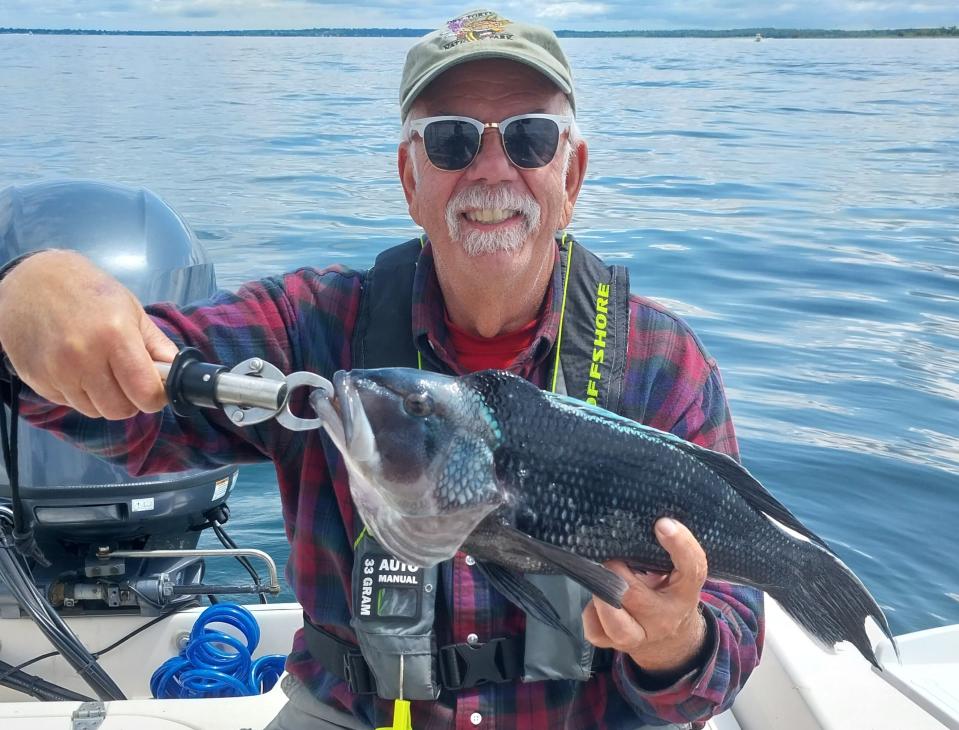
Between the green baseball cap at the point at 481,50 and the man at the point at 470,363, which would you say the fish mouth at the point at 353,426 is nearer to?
the man at the point at 470,363

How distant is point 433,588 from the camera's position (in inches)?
94.7

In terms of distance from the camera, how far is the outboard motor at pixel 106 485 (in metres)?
3.59

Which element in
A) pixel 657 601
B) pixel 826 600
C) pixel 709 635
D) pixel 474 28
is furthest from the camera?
pixel 474 28

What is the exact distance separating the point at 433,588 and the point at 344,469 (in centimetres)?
41

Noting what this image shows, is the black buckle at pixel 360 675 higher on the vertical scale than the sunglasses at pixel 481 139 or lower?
lower

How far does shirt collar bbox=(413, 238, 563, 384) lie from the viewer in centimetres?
259

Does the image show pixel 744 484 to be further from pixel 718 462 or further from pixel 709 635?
pixel 709 635

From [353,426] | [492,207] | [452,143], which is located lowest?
[353,426]

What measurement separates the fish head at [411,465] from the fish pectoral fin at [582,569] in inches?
4.6

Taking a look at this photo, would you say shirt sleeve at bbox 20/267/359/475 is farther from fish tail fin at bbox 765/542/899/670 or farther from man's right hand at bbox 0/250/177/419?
fish tail fin at bbox 765/542/899/670

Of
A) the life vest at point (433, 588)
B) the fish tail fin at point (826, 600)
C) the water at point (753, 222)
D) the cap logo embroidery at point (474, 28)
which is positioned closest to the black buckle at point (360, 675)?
the life vest at point (433, 588)

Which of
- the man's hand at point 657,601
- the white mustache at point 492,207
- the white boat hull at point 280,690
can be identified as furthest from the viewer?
the white boat hull at point 280,690

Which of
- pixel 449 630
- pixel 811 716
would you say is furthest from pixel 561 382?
pixel 811 716

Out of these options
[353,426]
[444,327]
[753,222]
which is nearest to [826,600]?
[353,426]
